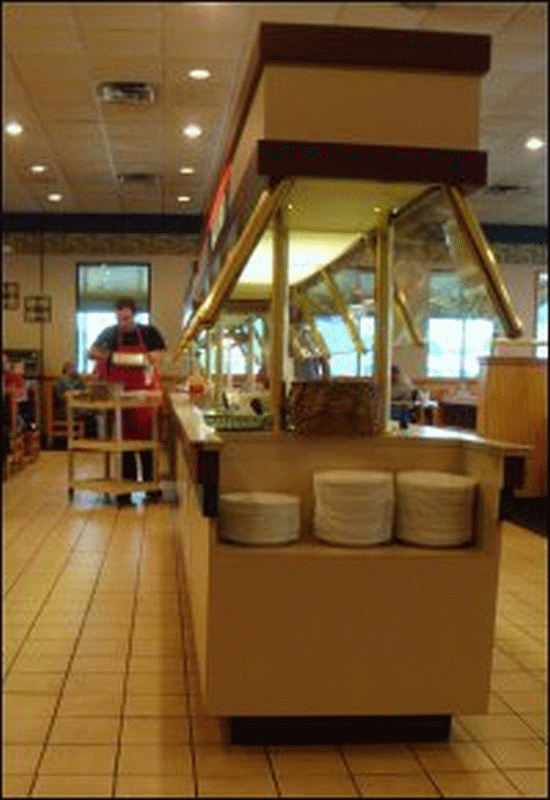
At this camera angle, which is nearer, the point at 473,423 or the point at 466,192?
the point at 466,192

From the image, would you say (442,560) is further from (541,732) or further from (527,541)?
(527,541)

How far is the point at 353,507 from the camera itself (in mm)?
2670

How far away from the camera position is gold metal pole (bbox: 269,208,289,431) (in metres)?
3.01

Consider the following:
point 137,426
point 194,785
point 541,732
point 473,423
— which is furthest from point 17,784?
point 473,423

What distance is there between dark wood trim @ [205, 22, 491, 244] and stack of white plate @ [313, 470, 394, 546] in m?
1.23

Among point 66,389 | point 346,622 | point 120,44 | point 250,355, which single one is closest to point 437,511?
point 346,622

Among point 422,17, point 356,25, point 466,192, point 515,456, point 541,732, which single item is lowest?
point 541,732

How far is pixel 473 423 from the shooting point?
29.2ft

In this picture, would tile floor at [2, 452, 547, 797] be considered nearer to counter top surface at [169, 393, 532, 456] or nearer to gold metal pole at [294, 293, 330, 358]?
counter top surface at [169, 393, 532, 456]

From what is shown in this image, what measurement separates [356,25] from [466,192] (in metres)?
0.61

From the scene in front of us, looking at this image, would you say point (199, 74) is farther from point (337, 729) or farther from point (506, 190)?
point (506, 190)

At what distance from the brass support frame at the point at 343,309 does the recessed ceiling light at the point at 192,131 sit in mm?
3489

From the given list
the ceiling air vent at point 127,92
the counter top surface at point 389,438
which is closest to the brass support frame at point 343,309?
the counter top surface at point 389,438

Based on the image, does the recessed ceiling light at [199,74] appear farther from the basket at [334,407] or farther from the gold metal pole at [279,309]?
the basket at [334,407]
